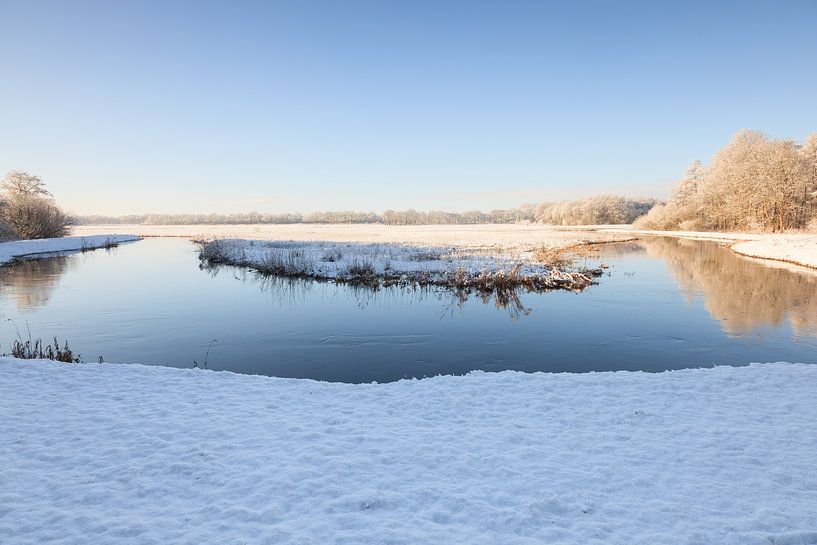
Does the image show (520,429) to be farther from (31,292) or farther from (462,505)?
(31,292)

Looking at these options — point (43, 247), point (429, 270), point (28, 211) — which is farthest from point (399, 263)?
point (28, 211)

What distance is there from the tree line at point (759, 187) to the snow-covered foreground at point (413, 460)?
56438 mm

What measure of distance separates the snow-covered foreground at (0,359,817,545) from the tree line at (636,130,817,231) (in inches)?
2222

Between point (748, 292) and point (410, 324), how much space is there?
53.3 feet

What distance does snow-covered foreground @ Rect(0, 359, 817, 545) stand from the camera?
4.28 metres

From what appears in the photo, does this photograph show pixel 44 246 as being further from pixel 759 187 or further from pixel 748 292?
pixel 759 187

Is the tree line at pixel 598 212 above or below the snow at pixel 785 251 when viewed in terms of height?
above

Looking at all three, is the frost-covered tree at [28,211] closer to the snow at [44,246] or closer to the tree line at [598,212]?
the snow at [44,246]

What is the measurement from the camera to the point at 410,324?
14812mm

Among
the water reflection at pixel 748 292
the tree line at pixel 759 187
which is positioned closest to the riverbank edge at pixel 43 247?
the water reflection at pixel 748 292

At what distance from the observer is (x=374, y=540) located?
4133 mm

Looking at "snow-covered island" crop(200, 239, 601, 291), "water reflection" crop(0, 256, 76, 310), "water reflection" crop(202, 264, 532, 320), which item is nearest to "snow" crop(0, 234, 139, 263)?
"water reflection" crop(0, 256, 76, 310)

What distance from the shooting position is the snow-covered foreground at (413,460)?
4.28 metres

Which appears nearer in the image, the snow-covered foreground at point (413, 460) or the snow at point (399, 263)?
the snow-covered foreground at point (413, 460)
